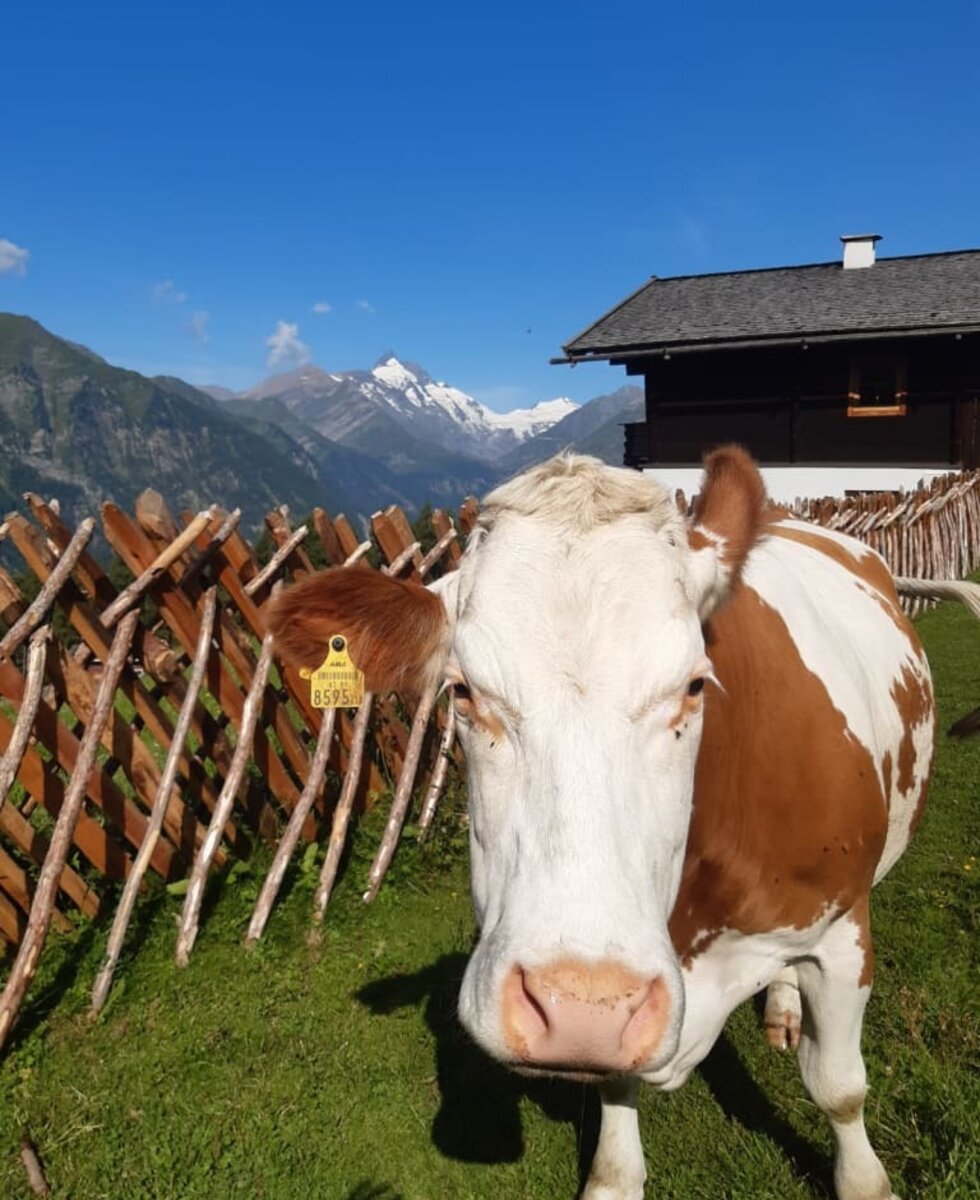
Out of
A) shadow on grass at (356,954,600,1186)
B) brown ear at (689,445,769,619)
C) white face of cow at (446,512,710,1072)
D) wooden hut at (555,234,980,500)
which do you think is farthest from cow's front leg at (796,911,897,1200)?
wooden hut at (555,234,980,500)

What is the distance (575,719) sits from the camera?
1.62m

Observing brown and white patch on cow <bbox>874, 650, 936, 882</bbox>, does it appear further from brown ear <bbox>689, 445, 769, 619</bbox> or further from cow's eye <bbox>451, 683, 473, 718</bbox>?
cow's eye <bbox>451, 683, 473, 718</bbox>

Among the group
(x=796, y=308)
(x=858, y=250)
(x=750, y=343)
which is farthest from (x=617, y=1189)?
(x=858, y=250)

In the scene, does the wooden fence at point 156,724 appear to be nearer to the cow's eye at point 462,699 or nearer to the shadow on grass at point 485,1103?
the shadow on grass at point 485,1103

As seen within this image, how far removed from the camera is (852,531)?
1100cm

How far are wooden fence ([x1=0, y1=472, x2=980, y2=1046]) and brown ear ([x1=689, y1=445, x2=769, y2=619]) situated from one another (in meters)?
2.56

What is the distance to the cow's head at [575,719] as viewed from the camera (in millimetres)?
1436

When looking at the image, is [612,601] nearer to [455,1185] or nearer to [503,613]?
[503,613]

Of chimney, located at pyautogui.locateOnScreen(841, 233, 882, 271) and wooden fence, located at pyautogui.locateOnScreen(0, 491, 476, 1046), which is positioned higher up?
chimney, located at pyautogui.locateOnScreen(841, 233, 882, 271)

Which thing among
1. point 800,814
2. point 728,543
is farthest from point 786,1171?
point 728,543

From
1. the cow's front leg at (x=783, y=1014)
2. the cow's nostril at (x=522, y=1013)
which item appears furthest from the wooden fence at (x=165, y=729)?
the cow's nostril at (x=522, y=1013)

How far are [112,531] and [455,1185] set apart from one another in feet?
10.3

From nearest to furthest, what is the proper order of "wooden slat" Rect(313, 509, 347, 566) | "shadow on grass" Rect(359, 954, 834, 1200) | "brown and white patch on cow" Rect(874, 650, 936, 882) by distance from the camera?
"shadow on grass" Rect(359, 954, 834, 1200) < "brown and white patch on cow" Rect(874, 650, 936, 882) < "wooden slat" Rect(313, 509, 347, 566)

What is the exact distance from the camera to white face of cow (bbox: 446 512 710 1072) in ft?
4.68
